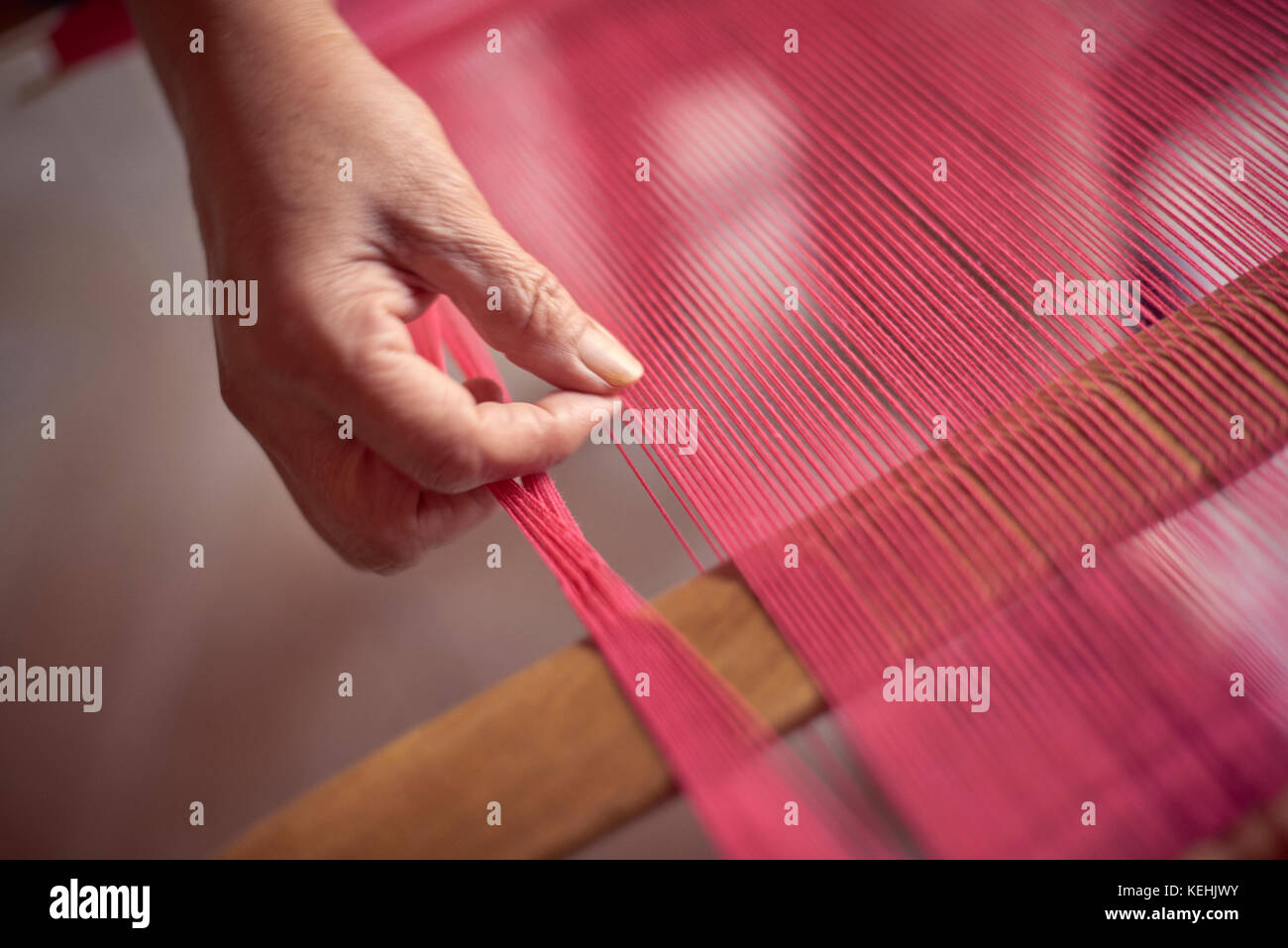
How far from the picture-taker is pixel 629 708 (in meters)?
0.49

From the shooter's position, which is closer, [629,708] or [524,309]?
[629,708]

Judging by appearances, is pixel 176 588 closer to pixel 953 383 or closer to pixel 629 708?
pixel 629 708

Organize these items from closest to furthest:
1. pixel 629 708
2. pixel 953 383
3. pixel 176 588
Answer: pixel 629 708
pixel 953 383
pixel 176 588

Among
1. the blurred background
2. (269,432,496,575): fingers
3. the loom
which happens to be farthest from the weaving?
the blurred background

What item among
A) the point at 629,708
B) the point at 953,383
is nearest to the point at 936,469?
the point at 953,383

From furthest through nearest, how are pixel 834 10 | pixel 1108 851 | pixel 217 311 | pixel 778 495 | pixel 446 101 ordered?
1. pixel 446 101
2. pixel 834 10
3. pixel 217 311
4. pixel 778 495
5. pixel 1108 851

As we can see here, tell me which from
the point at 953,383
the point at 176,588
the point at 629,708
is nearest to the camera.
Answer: the point at 629,708

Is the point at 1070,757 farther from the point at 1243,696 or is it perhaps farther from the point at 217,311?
the point at 217,311

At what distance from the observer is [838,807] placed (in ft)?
1.50

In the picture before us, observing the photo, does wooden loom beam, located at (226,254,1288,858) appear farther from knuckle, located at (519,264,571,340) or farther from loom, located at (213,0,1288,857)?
knuckle, located at (519,264,571,340)

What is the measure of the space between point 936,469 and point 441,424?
1.07 ft

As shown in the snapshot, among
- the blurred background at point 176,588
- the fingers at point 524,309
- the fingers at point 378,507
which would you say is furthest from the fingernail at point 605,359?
the blurred background at point 176,588
